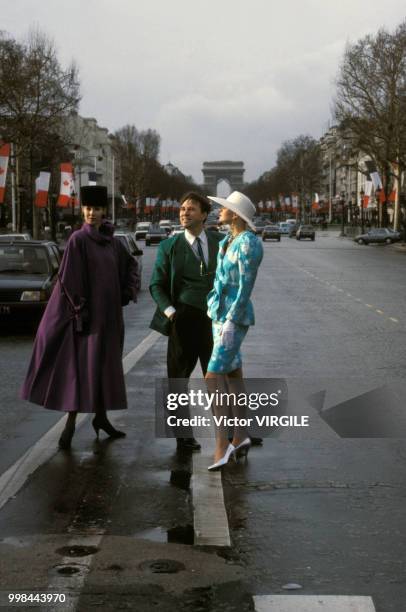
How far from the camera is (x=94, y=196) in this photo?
754 cm

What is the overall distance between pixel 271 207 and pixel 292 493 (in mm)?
179715

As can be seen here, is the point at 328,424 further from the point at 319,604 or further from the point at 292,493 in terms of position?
the point at 319,604

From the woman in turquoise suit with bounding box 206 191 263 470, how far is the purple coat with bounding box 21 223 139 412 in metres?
0.86

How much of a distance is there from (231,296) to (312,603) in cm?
264

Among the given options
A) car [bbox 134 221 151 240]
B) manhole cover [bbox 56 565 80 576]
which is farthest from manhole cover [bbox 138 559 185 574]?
car [bbox 134 221 151 240]

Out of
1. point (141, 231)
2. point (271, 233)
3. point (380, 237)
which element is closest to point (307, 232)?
point (271, 233)

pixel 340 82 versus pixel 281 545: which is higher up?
pixel 340 82

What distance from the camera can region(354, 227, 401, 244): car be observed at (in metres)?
78.2

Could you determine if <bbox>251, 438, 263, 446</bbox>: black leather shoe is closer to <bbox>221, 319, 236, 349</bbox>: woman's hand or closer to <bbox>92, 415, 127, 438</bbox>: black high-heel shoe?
<bbox>92, 415, 127, 438</bbox>: black high-heel shoe

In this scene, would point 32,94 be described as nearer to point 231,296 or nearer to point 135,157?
point 231,296

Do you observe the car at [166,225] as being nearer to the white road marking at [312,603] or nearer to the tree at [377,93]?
the tree at [377,93]

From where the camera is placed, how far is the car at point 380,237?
78.2 metres

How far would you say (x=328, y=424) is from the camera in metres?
8.58

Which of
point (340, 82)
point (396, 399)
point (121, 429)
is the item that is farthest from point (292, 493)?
point (340, 82)
